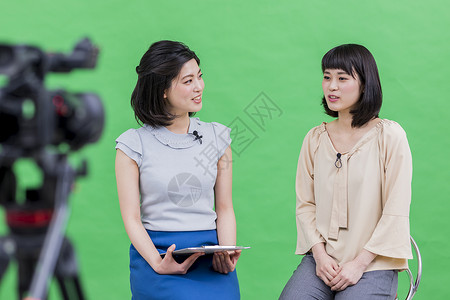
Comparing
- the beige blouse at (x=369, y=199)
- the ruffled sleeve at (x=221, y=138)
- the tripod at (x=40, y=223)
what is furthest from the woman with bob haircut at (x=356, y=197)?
the tripod at (x=40, y=223)

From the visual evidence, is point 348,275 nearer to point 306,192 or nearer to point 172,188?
point 306,192

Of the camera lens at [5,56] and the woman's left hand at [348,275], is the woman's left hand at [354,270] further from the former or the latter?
the camera lens at [5,56]

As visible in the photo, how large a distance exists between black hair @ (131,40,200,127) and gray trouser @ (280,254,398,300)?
690 mm

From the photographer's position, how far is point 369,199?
1.92m

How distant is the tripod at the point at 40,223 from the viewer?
43.1 inches

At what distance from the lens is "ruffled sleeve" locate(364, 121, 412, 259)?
188 centimetres

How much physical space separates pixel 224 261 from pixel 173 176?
0.33 m

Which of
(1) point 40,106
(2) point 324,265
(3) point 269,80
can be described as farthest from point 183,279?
(3) point 269,80

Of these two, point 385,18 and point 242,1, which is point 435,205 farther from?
point 242,1

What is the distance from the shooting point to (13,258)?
3.72ft

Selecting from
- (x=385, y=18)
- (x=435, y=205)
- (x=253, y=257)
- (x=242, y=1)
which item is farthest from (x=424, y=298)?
(x=242, y=1)

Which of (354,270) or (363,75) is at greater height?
(363,75)

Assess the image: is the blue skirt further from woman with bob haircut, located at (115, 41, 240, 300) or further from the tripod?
the tripod

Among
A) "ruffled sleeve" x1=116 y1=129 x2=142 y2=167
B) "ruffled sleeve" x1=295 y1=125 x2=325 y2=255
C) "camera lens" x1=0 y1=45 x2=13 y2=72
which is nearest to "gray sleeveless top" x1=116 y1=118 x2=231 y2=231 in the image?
"ruffled sleeve" x1=116 y1=129 x2=142 y2=167
